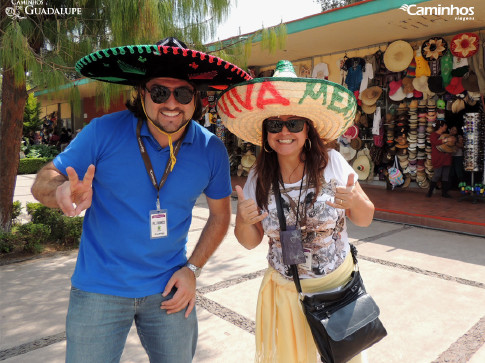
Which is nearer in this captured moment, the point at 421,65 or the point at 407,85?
the point at 421,65

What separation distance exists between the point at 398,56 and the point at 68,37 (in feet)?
23.1

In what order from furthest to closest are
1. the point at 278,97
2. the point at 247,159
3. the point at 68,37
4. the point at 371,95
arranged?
the point at 247,159 < the point at 371,95 < the point at 68,37 < the point at 278,97

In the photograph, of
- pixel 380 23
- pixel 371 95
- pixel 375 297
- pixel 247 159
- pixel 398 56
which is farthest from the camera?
pixel 247 159

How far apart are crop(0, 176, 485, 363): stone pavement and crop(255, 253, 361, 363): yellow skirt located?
90 cm

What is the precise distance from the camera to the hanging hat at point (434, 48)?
790 centimetres

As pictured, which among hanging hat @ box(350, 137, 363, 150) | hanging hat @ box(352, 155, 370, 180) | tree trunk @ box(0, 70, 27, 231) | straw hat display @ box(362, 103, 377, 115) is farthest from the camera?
hanging hat @ box(350, 137, 363, 150)

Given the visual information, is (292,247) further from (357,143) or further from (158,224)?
(357,143)

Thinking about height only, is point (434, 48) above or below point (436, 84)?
above

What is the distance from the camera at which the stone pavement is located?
281 cm

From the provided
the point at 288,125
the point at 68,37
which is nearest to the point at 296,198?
the point at 288,125

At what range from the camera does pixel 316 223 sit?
6.20 ft

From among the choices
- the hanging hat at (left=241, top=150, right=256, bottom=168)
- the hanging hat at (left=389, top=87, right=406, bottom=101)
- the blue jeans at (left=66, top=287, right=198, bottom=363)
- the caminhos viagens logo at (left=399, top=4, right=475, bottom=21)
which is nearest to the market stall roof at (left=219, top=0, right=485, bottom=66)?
the caminhos viagens logo at (left=399, top=4, right=475, bottom=21)

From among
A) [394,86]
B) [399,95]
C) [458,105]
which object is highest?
[394,86]

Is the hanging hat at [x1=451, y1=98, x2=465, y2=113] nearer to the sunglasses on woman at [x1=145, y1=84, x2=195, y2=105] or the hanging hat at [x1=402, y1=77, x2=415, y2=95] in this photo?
the hanging hat at [x1=402, y1=77, x2=415, y2=95]
